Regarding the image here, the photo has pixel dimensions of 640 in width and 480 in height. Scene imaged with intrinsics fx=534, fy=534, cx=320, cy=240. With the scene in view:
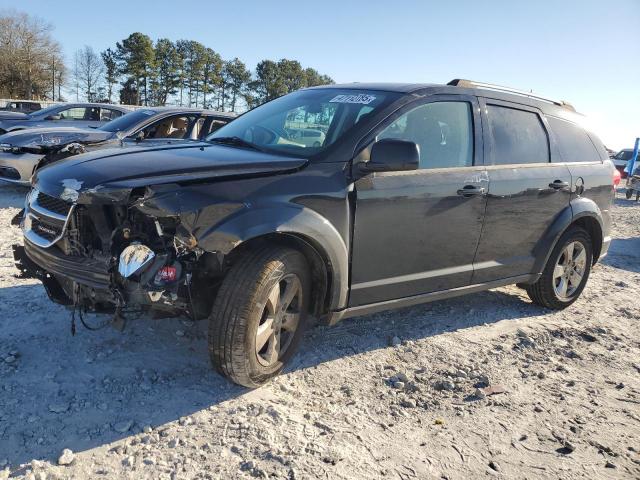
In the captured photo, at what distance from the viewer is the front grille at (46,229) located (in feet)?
10.3

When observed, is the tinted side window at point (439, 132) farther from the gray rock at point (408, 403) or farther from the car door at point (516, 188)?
the gray rock at point (408, 403)

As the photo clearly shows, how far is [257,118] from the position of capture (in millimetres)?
4297

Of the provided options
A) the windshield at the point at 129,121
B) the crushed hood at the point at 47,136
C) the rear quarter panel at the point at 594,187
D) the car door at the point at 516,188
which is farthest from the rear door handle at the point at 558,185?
the crushed hood at the point at 47,136

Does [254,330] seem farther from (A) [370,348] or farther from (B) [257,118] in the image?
(B) [257,118]

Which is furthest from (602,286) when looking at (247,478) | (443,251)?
(247,478)

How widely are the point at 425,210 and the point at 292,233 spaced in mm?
1120

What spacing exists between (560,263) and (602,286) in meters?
1.55

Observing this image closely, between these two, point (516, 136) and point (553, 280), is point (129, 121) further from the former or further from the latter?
point (553, 280)

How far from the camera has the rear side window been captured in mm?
4902

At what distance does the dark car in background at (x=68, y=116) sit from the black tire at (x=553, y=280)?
8.99 m

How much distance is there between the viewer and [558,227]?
474cm

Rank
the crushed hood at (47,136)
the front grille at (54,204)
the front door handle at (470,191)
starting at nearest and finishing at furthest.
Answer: the front grille at (54,204) → the front door handle at (470,191) → the crushed hood at (47,136)

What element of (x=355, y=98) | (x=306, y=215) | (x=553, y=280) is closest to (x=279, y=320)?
(x=306, y=215)

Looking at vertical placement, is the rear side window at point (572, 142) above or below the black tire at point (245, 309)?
above
